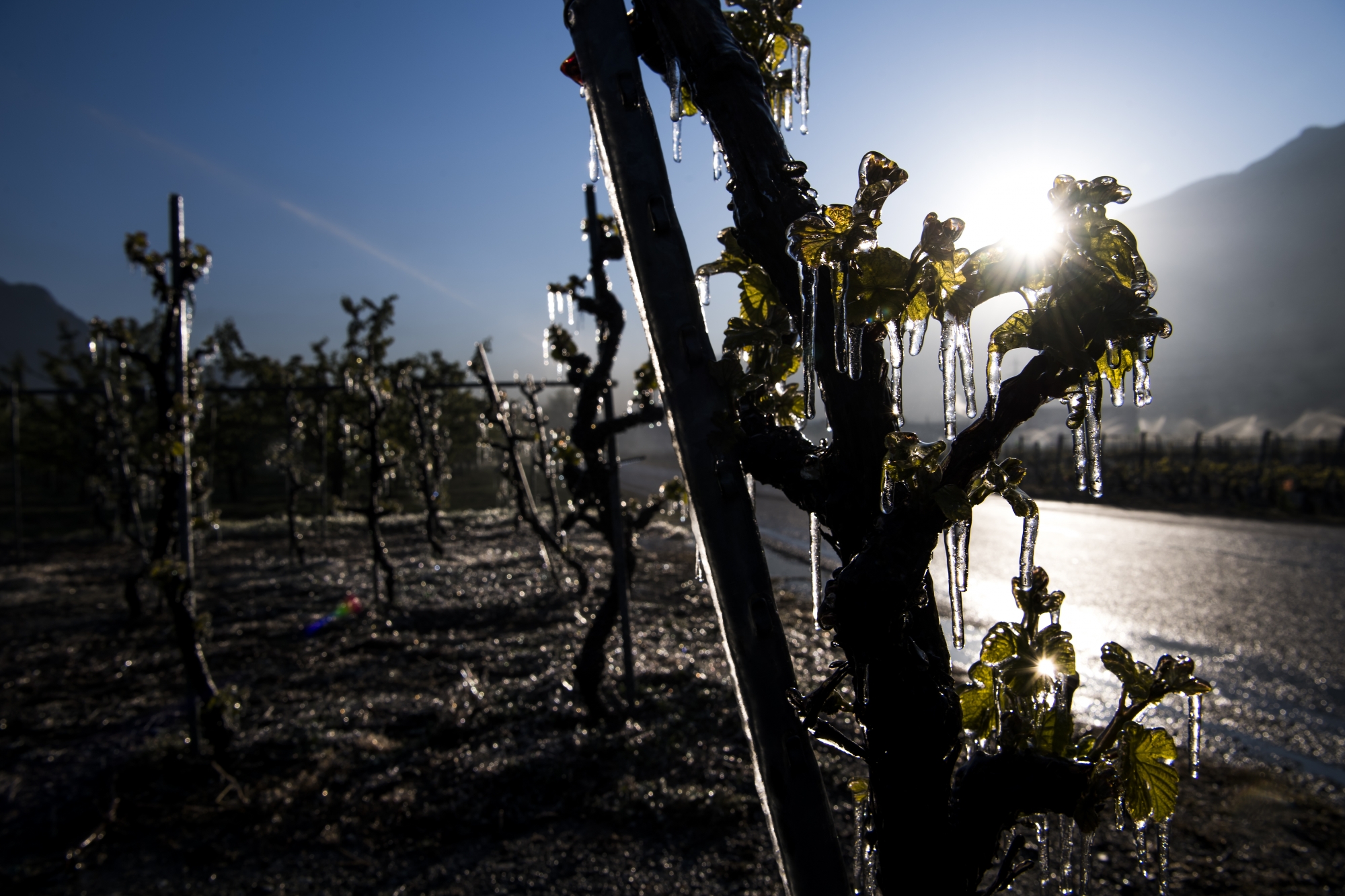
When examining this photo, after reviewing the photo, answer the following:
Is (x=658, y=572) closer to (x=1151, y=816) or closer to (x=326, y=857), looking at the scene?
(x=326, y=857)

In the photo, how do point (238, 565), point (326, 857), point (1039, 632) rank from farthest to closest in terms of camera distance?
1. point (238, 565)
2. point (326, 857)
3. point (1039, 632)

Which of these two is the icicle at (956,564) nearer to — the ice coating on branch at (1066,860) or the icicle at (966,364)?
the icicle at (966,364)

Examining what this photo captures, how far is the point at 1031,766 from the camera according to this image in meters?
1.05

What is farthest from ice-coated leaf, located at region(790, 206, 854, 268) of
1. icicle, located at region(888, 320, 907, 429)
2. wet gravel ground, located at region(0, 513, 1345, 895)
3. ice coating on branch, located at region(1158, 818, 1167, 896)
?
wet gravel ground, located at region(0, 513, 1345, 895)

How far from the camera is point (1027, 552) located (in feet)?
3.63

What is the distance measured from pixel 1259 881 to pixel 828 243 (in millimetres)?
4151

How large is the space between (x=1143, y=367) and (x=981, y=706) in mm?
692

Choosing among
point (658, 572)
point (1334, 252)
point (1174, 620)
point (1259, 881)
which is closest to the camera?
point (1259, 881)

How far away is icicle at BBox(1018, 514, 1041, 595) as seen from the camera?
1034 mm

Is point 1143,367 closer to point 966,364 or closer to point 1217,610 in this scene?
point 966,364

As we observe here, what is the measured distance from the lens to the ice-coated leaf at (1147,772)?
1.01 m

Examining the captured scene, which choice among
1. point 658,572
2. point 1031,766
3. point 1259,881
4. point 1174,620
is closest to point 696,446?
point 1031,766

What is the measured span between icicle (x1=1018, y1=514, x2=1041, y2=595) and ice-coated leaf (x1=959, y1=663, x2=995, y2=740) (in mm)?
174

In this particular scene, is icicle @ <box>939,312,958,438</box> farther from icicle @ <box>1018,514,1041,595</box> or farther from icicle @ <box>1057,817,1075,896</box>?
icicle @ <box>1057,817,1075,896</box>
